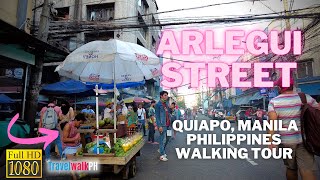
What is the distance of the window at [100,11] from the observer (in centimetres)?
2111

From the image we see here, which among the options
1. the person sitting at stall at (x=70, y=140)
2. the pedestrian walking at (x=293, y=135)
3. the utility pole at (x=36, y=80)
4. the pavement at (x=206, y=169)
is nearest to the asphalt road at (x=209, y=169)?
the pavement at (x=206, y=169)

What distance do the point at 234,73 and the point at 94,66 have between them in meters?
4.43

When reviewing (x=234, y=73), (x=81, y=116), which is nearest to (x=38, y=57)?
(x=81, y=116)

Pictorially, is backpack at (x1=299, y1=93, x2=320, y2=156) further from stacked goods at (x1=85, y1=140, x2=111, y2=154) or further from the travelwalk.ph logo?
the travelwalk.ph logo

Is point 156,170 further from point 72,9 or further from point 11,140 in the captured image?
point 72,9

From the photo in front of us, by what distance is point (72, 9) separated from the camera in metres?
21.3

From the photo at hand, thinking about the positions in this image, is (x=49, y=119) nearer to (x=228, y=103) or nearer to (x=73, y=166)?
(x=73, y=166)

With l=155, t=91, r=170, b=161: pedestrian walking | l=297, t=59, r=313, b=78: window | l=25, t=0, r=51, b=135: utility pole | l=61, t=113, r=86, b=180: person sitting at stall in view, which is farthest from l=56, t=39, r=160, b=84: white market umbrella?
l=297, t=59, r=313, b=78: window

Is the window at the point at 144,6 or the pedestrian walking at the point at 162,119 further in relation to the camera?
the window at the point at 144,6

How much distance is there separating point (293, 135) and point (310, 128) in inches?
8.8

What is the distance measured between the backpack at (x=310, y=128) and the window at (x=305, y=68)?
18.4 metres

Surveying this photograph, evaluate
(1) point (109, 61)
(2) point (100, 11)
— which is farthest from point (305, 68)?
(1) point (109, 61)

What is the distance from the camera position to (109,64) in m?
6.50

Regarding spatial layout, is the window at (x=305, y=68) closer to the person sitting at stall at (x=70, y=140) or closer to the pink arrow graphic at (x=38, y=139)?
the pink arrow graphic at (x=38, y=139)
